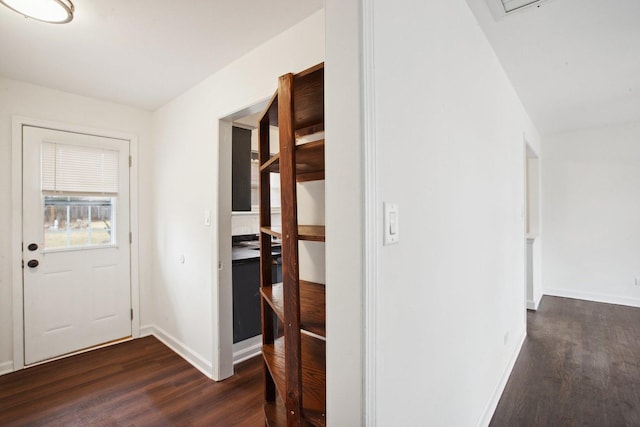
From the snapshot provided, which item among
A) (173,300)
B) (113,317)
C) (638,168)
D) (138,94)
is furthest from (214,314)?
(638,168)

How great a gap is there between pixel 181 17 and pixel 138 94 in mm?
1485

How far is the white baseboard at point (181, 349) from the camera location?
2525mm

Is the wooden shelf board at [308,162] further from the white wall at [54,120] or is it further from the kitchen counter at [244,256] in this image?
the white wall at [54,120]

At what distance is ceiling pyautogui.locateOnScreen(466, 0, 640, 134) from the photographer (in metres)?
1.66

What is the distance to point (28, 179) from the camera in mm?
2662

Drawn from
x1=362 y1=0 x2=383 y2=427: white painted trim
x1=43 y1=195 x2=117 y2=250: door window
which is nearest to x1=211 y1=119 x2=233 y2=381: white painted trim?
x1=43 y1=195 x2=117 y2=250: door window

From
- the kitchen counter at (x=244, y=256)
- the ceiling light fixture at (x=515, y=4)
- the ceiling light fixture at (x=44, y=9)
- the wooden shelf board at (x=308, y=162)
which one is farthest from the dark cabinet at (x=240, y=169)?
the ceiling light fixture at (x=515, y=4)

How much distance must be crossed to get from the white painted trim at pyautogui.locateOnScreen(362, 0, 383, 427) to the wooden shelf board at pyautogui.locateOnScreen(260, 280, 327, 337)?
22 centimetres

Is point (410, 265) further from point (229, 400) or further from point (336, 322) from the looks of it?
point (229, 400)

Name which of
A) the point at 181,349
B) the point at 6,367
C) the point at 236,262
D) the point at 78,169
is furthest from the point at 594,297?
the point at 6,367

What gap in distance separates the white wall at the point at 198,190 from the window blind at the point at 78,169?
0.42 meters

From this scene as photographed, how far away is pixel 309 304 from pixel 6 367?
9.99 feet

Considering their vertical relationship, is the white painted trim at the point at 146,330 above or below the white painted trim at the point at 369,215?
below

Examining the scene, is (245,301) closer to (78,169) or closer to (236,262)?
(236,262)
